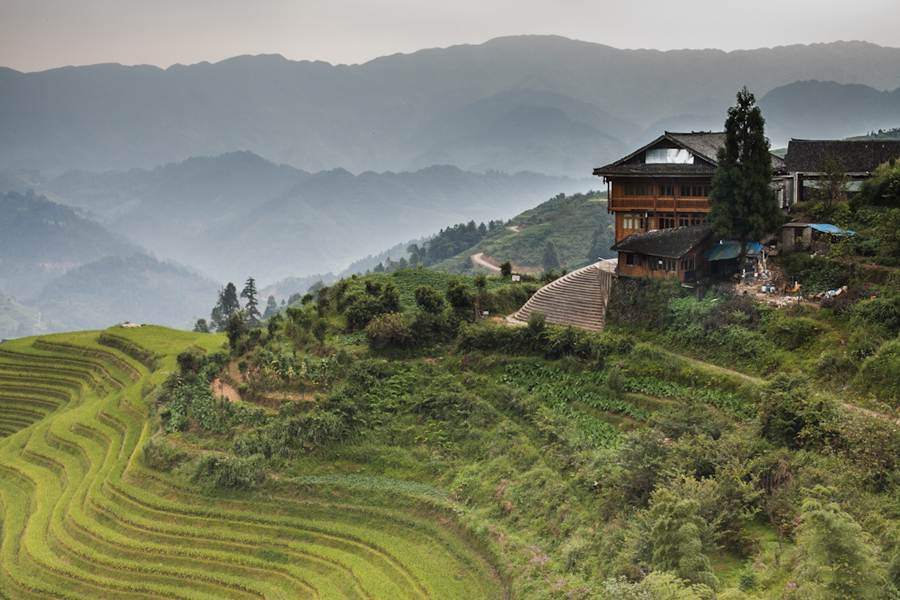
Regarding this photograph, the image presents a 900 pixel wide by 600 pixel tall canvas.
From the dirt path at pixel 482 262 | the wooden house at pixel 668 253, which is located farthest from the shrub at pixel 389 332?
the dirt path at pixel 482 262

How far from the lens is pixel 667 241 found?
24.5m

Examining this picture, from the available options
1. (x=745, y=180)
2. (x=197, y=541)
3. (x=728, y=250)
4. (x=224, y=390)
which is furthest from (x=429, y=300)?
(x=745, y=180)

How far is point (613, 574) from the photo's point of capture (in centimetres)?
1166

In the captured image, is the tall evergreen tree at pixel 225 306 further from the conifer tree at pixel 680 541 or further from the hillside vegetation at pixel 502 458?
the conifer tree at pixel 680 541

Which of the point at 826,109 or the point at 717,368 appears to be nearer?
the point at 717,368

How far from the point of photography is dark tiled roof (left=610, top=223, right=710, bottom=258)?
77.2 feet

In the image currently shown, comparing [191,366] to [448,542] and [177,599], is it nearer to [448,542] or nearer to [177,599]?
[177,599]

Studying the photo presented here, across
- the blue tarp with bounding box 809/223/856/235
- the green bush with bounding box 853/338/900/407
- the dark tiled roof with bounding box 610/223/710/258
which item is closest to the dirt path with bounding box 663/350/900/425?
the green bush with bounding box 853/338/900/407

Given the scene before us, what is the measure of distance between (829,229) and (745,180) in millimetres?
3470

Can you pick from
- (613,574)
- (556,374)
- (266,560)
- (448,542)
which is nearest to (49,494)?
(266,560)

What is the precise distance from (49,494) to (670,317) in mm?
24737

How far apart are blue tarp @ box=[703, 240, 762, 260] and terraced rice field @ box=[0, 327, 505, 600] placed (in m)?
15.3

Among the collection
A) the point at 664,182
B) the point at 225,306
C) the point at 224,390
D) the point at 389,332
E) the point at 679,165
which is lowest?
the point at 224,390

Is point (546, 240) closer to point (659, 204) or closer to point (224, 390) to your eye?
point (659, 204)
